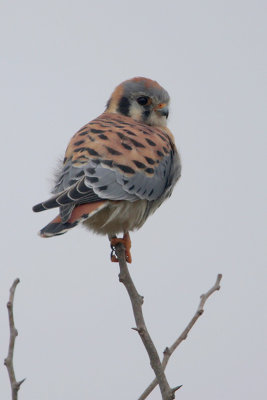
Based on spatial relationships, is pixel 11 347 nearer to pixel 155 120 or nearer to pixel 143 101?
pixel 155 120

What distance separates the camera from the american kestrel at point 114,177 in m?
4.37

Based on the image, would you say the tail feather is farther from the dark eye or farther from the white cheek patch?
the dark eye

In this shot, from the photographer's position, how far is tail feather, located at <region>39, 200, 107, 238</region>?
159 inches

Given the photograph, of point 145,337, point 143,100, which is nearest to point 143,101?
point 143,100

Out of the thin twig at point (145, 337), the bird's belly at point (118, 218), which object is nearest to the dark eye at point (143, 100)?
the bird's belly at point (118, 218)

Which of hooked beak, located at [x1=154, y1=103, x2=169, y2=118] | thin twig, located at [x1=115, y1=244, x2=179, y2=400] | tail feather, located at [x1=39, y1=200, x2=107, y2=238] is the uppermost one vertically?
hooked beak, located at [x1=154, y1=103, x2=169, y2=118]

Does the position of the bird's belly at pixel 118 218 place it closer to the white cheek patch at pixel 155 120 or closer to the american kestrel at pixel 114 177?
the american kestrel at pixel 114 177

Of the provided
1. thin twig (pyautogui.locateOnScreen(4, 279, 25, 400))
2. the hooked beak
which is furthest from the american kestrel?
thin twig (pyautogui.locateOnScreen(4, 279, 25, 400))

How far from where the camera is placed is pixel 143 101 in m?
5.89

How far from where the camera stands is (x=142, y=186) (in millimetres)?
4887

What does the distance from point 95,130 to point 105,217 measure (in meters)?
0.81

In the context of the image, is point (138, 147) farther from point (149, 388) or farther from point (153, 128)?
point (149, 388)

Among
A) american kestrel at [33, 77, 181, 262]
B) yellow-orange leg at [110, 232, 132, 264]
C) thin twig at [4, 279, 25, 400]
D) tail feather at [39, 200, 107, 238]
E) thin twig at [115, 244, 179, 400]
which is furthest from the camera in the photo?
yellow-orange leg at [110, 232, 132, 264]

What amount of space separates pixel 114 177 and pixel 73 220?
0.58m
